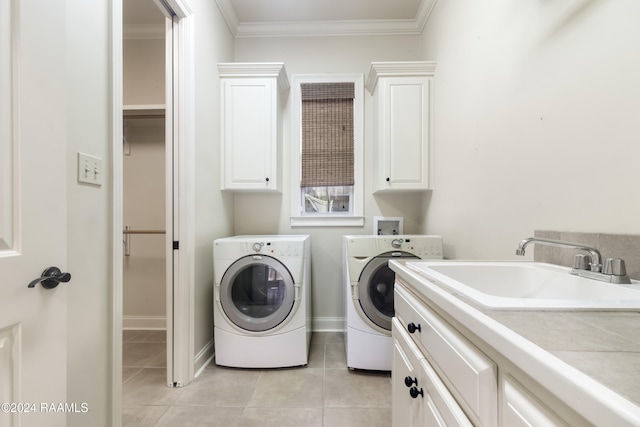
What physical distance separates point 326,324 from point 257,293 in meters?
0.91

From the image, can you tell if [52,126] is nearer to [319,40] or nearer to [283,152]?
[283,152]

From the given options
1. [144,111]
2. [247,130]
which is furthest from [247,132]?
[144,111]

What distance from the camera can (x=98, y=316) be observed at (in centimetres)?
103

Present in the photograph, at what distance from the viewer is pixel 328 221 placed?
2486 mm

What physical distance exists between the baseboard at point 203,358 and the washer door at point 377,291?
3.93 feet

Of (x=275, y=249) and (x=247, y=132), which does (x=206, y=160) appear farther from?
(x=275, y=249)

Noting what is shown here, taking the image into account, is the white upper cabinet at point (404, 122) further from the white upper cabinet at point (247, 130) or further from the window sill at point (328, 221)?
the white upper cabinet at point (247, 130)

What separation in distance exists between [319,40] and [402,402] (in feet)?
9.43

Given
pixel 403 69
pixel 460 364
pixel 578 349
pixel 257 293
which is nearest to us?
pixel 578 349

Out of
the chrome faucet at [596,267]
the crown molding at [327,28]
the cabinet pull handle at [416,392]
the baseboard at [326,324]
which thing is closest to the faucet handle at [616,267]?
the chrome faucet at [596,267]

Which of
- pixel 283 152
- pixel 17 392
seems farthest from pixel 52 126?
pixel 283 152

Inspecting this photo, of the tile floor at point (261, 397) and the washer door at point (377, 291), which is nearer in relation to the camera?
the tile floor at point (261, 397)

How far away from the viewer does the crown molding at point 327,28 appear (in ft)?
8.02

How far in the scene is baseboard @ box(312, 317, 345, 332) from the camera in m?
2.46
